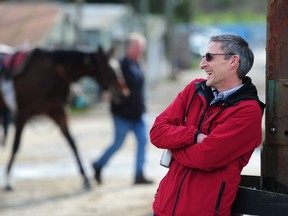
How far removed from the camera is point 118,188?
10.4m

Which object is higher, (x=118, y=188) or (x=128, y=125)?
(x=128, y=125)

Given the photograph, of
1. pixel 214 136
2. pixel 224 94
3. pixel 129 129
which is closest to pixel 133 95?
pixel 129 129

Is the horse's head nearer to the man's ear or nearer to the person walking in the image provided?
the person walking

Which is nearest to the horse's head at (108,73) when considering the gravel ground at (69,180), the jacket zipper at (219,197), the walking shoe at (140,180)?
the walking shoe at (140,180)

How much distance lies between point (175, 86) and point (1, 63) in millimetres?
22341

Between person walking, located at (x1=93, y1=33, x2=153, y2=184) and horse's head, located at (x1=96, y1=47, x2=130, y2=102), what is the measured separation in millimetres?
142

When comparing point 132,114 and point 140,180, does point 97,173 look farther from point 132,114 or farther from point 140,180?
point 132,114

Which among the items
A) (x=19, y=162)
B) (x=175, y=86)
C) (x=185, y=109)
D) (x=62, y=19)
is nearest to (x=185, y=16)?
(x=175, y=86)

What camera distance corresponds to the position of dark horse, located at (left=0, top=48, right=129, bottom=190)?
1106 centimetres

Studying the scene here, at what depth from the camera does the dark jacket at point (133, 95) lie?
10633mm

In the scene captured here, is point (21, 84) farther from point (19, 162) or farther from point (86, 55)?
point (19, 162)

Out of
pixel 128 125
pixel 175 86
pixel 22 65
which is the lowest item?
pixel 175 86

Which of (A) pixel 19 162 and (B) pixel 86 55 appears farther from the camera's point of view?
(A) pixel 19 162

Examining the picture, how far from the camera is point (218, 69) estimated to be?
3789mm
